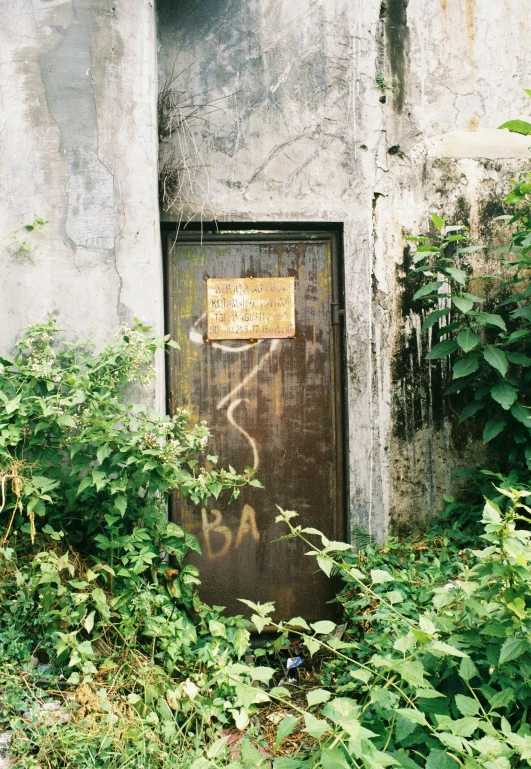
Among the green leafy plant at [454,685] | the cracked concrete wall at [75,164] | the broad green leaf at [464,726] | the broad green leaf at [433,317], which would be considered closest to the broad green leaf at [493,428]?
the broad green leaf at [433,317]

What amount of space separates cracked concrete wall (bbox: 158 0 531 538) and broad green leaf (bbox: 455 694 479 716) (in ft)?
5.62

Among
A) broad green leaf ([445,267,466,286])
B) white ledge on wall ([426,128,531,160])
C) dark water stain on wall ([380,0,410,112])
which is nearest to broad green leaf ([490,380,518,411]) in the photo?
broad green leaf ([445,267,466,286])

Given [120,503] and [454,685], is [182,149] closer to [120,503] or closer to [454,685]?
[120,503]

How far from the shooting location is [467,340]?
325cm

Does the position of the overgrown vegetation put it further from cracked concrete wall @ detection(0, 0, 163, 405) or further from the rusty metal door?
the rusty metal door

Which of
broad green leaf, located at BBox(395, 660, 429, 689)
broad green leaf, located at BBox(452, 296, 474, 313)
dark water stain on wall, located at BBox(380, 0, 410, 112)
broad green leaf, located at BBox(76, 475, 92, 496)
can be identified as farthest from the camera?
dark water stain on wall, located at BBox(380, 0, 410, 112)

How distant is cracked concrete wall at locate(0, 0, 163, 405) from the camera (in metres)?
2.90

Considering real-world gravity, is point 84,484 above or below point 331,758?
above

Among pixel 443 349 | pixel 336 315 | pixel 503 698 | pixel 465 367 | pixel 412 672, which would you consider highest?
pixel 336 315

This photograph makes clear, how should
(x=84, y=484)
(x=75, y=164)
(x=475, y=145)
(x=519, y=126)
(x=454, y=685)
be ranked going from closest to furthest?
(x=454, y=685) < (x=84, y=484) < (x=75, y=164) < (x=519, y=126) < (x=475, y=145)

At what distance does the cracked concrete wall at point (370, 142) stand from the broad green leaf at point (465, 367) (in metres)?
0.37

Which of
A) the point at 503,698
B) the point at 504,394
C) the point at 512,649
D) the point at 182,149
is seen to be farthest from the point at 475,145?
the point at 503,698

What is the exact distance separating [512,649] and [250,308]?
2334mm

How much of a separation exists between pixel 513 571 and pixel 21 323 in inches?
97.4
